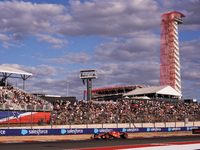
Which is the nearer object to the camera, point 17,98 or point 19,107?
point 19,107

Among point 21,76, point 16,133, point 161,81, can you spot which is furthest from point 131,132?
point 161,81

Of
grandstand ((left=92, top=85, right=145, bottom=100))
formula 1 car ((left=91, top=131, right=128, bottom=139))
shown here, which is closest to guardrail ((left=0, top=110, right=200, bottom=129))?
formula 1 car ((left=91, top=131, right=128, bottom=139))

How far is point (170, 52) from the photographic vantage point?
92.2 m

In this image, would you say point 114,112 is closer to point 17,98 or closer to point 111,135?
point 17,98

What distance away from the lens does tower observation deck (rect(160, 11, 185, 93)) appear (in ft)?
299

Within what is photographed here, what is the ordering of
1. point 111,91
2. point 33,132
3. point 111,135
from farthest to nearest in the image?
point 111,91 → point 33,132 → point 111,135

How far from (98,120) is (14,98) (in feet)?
37.6

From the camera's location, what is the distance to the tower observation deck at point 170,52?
91.0 meters

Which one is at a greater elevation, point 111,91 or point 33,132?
point 111,91

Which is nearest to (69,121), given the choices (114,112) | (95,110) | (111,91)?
(114,112)

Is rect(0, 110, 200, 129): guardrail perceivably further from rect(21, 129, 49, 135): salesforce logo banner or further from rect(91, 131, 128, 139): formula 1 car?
rect(91, 131, 128, 139): formula 1 car

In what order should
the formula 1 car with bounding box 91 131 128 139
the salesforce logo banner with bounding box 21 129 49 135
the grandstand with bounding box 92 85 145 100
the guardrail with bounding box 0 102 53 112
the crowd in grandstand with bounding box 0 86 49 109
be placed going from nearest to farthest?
the formula 1 car with bounding box 91 131 128 139 < the salesforce logo banner with bounding box 21 129 49 135 < the guardrail with bounding box 0 102 53 112 < the crowd in grandstand with bounding box 0 86 49 109 < the grandstand with bounding box 92 85 145 100

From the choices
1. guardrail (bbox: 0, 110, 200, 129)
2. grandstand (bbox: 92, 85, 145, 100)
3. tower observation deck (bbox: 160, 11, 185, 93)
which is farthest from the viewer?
grandstand (bbox: 92, 85, 145, 100)

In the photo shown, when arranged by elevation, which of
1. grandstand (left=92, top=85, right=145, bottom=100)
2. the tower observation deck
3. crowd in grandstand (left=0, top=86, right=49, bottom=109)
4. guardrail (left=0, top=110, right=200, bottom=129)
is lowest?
guardrail (left=0, top=110, right=200, bottom=129)
